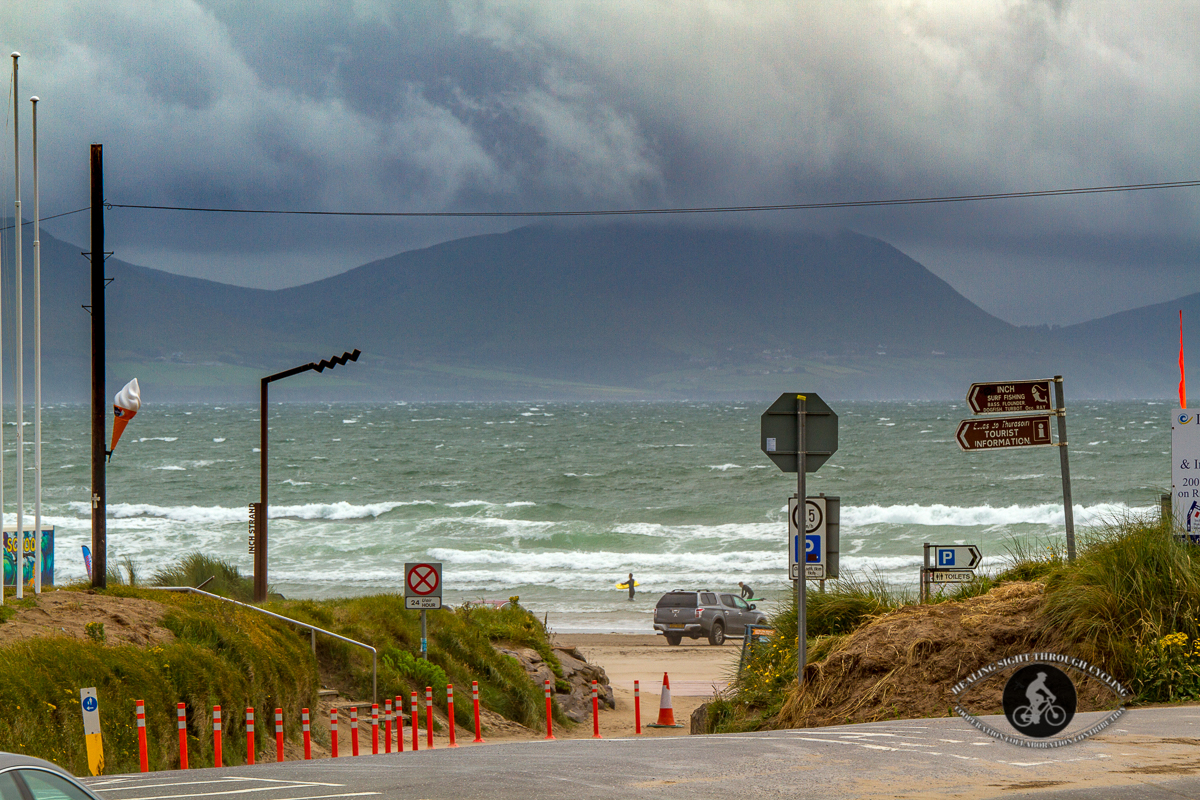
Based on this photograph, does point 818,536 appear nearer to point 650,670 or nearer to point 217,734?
point 217,734

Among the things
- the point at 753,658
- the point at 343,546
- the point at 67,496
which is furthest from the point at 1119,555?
the point at 67,496

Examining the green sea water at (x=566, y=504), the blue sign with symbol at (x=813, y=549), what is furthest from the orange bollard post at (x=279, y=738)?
the green sea water at (x=566, y=504)

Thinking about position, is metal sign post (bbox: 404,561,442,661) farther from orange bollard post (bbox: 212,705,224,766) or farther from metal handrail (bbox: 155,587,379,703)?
orange bollard post (bbox: 212,705,224,766)

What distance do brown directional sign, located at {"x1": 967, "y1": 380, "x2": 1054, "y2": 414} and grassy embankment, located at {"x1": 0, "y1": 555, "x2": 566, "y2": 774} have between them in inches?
359

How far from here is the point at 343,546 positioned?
56.8 meters

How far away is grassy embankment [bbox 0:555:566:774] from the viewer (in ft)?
36.8

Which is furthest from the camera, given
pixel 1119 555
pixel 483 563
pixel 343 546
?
pixel 343 546

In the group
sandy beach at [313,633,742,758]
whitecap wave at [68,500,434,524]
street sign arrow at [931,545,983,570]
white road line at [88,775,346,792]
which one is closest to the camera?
white road line at [88,775,346,792]

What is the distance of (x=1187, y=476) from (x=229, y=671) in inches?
419

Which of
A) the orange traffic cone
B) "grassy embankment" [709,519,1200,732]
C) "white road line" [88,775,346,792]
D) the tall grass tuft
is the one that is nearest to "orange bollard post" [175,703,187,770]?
"white road line" [88,775,346,792]

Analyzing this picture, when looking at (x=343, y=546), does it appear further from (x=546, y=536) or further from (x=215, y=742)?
(x=215, y=742)

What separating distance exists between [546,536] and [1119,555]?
50138mm

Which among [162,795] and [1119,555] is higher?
[1119,555]

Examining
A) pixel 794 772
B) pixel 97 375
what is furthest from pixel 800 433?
pixel 97 375
